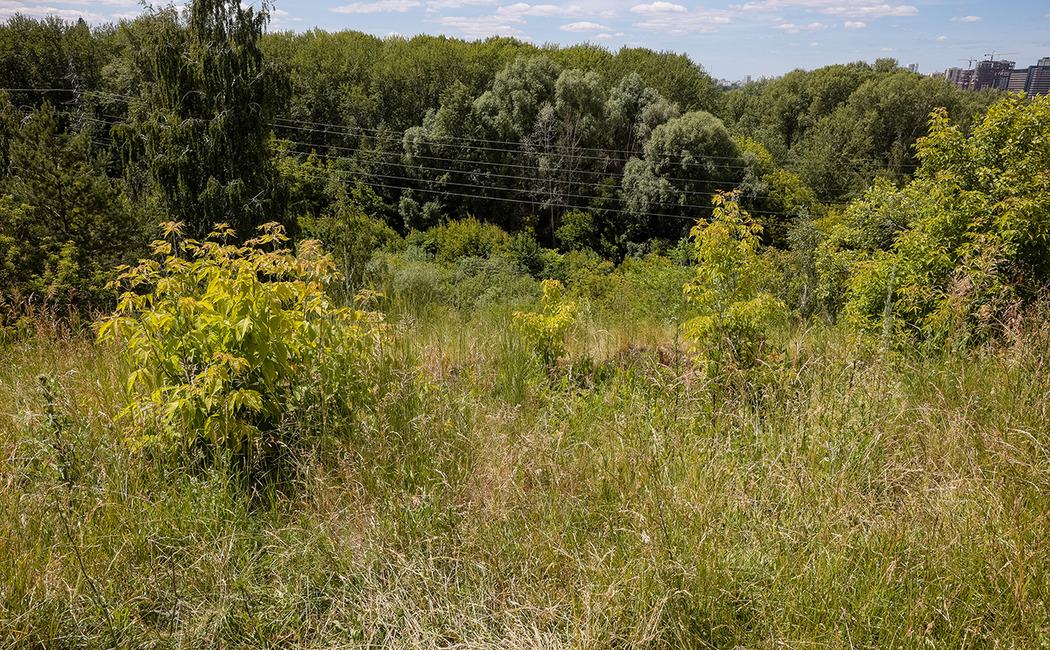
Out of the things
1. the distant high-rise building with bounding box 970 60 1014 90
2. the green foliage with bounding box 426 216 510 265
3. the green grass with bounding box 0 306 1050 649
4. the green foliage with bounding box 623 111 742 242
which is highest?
the distant high-rise building with bounding box 970 60 1014 90

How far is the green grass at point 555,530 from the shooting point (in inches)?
72.4

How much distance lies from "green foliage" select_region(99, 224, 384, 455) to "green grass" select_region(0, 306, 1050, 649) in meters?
0.19

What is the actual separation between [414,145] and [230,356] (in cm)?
4171

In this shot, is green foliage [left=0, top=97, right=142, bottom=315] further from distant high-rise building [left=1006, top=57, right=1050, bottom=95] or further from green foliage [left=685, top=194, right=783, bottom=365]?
distant high-rise building [left=1006, top=57, right=1050, bottom=95]

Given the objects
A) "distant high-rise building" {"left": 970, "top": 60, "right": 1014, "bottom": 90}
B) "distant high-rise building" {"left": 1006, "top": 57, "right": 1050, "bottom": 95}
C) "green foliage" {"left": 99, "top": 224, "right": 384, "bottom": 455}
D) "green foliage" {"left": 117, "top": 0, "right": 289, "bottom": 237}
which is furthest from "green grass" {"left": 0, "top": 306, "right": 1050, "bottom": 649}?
"distant high-rise building" {"left": 1006, "top": 57, "right": 1050, "bottom": 95}

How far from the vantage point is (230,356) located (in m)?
2.55

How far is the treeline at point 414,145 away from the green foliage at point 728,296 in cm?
753

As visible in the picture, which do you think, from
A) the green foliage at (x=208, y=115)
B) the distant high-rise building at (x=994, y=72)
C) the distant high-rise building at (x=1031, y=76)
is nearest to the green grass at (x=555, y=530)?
the green foliage at (x=208, y=115)

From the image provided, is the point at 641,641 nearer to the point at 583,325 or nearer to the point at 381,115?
the point at 583,325

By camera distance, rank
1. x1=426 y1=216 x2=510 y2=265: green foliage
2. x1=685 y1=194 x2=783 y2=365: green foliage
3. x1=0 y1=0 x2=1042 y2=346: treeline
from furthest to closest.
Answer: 1. x1=426 y1=216 x2=510 y2=265: green foliage
2. x1=0 y1=0 x2=1042 y2=346: treeline
3. x1=685 y1=194 x2=783 y2=365: green foliage

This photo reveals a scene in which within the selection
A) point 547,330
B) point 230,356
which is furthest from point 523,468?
point 547,330

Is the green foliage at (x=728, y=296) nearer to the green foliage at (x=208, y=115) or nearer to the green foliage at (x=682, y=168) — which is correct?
the green foliage at (x=208, y=115)

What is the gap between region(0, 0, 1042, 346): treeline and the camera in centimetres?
1265

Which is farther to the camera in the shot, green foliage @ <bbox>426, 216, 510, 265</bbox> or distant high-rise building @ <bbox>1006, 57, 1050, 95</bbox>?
distant high-rise building @ <bbox>1006, 57, 1050, 95</bbox>
